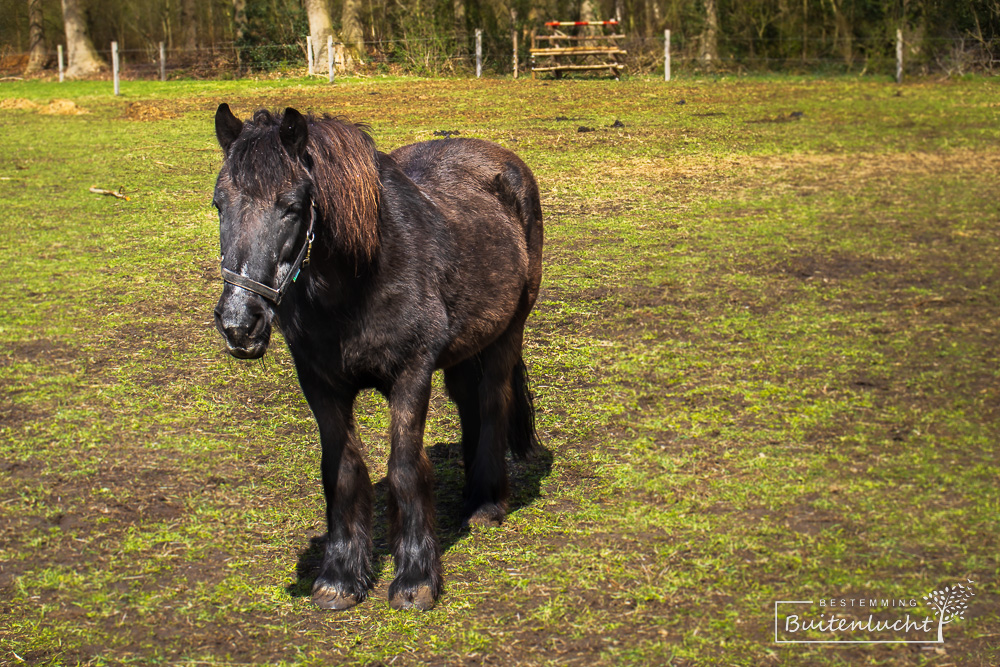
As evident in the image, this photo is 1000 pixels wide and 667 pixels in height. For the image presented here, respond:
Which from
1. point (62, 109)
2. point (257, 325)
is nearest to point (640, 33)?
point (62, 109)

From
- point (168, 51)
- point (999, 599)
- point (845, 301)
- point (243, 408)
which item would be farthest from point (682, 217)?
point (168, 51)

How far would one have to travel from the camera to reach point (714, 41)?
1073 inches

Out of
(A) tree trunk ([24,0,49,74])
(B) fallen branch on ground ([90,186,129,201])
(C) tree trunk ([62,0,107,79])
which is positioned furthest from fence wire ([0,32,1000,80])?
(B) fallen branch on ground ([90,186,129,201])

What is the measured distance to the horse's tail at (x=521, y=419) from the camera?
515 centimetres

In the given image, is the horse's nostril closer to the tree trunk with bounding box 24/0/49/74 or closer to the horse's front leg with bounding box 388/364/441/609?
the horse's front leg with bounding box 388/364/441/609

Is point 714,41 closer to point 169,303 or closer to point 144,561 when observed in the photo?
point 169,303

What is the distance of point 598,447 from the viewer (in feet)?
17.6

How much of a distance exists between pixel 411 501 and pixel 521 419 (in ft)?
4.42

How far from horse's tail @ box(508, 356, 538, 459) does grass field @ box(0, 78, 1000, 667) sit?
0.15m

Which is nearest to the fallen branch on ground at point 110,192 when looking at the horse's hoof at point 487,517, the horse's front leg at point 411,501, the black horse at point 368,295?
the black horse at point 368,295

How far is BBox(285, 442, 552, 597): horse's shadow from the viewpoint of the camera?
13.8 ft

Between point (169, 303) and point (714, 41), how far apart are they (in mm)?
22518

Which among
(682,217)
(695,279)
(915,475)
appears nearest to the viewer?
(915,475)

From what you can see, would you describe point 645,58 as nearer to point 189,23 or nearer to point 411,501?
point 189,23
